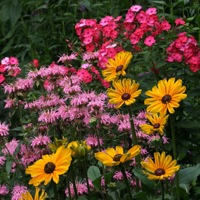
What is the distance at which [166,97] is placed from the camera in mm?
1674

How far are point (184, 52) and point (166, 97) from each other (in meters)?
1.00

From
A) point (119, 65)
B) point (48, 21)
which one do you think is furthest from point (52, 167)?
point (48, 21)

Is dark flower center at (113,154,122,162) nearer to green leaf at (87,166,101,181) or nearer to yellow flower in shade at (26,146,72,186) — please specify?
yellow flower in shade at (26,146,72,186)

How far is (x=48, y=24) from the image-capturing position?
14.7 ft

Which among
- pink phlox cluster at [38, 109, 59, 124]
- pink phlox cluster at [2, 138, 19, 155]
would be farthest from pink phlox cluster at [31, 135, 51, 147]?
pink phlox cluster at [2, 138, 19, 155]

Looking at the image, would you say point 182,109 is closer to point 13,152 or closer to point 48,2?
point 13,152

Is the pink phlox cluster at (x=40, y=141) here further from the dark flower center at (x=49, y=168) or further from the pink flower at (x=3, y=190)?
the dark flower center at (x=49, y=168)

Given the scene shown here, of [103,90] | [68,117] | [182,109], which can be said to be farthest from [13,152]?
[182,109]

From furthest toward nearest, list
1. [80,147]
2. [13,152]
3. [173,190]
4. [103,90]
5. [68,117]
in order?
1. [103,90]
2. [13,152]
3. [68,117]
4. [173,190]
5. [80,147]

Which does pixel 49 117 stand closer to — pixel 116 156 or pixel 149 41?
pixel 149 41

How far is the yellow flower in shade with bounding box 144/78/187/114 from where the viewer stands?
5.44 feet

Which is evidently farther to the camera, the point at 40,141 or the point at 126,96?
the point at 40,141

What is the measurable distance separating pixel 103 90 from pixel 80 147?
3.63 feet

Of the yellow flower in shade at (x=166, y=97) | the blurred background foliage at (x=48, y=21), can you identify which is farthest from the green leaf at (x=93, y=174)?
the blurred background foliage at (x=48, y=21)
